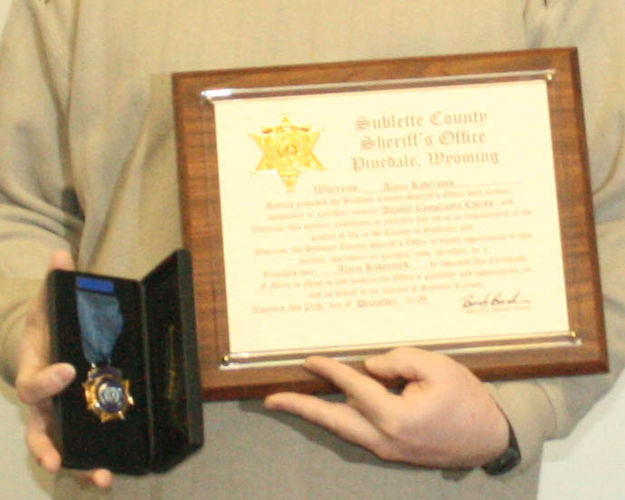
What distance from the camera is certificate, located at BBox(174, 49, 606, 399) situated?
83 cm

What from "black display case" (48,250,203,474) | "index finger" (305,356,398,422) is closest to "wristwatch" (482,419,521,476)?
"index finger" (305,356,398,422)

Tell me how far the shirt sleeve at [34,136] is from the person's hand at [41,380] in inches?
6.0

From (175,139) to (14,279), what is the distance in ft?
0.71

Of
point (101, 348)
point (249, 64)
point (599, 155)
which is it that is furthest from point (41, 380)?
point (599, 155)

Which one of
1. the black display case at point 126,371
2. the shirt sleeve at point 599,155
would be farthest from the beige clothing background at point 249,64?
the black display case at point 126,371

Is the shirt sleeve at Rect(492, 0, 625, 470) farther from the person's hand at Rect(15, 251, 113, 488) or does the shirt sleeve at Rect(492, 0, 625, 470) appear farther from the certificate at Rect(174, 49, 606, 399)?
the person's hand at Rect(15, 251, 113, 488)

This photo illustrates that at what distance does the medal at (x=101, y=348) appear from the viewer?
0.73 meters

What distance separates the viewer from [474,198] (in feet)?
2.79

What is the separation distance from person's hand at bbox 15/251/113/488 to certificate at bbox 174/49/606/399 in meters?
0.12

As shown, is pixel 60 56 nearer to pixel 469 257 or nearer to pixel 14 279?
pixel 14 279

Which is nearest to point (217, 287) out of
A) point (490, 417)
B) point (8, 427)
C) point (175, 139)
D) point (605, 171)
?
point (175, 139)

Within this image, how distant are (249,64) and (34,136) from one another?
0.24 meters

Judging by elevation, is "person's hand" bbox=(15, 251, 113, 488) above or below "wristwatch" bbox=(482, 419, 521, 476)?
above

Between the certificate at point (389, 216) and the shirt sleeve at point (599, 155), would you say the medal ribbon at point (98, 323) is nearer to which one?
the certificate at point (389, 216)
